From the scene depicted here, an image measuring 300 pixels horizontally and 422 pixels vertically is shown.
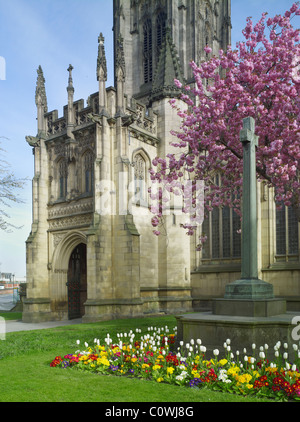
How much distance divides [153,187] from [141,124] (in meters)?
3.78

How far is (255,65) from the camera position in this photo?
1477 cm

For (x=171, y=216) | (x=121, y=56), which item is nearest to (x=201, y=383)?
(x=171, y=216)

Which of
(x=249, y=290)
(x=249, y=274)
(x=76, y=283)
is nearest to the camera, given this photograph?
(x=249, y=290)

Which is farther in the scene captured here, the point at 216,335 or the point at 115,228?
the point at 115,228

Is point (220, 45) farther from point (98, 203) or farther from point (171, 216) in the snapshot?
point (98, 203)

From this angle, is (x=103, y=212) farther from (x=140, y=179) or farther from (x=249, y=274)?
(x=249, y=274)

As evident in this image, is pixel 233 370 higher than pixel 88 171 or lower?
lower

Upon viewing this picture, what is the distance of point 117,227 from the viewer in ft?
74.7

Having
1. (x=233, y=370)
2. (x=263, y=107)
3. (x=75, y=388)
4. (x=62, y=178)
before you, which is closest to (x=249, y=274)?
(x=233, y=370)

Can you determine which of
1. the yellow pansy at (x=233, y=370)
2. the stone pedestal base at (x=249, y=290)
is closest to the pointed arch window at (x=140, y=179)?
the stone pedestal base at (x=249, y=290)

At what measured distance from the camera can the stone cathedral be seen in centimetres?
2248

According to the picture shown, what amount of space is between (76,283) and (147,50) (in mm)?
20358

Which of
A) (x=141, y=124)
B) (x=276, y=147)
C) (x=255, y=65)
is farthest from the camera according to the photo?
(x=141, y=124)

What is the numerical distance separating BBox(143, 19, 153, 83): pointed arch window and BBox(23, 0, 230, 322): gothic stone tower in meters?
7.34
